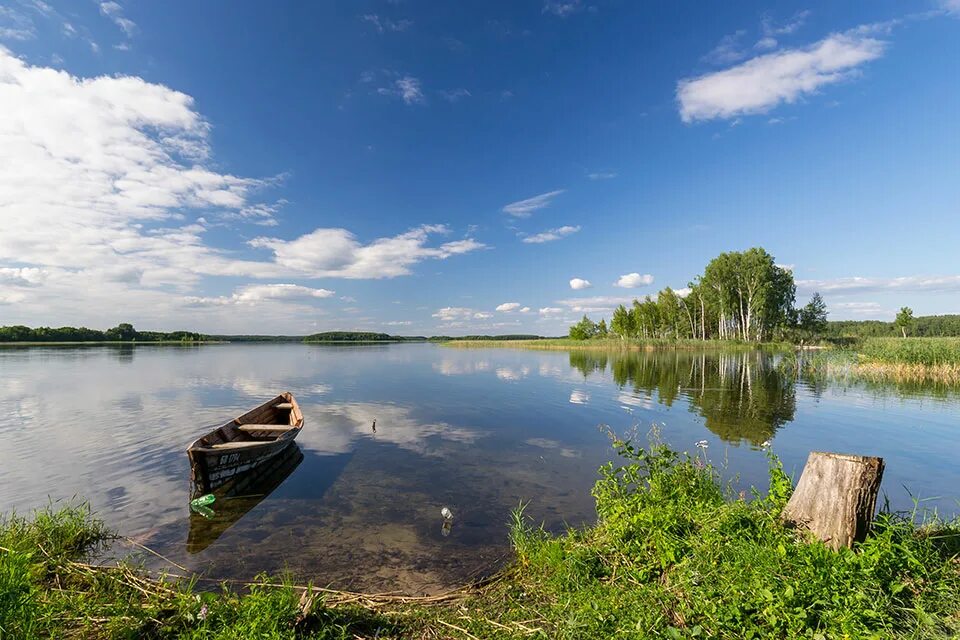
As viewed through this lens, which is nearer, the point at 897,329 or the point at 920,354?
the point at 920,354

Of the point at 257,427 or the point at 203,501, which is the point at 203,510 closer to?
the point at 203,501

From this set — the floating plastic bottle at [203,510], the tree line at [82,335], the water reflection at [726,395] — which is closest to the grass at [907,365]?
the water reflection at [726,395]

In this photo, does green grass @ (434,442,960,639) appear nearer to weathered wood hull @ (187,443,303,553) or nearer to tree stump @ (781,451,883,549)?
tree stump @ (781,451,883,549)

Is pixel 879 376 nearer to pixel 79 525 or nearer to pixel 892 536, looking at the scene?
Answer: pixel 892 536

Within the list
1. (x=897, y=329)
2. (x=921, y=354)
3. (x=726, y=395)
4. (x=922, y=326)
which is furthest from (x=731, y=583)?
(x=922, y=326)

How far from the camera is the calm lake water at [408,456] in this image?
277 inches

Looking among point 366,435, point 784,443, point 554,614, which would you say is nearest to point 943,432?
point 784,443

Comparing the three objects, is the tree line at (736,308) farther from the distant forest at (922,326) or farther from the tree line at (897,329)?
the distant forest at (922,326)

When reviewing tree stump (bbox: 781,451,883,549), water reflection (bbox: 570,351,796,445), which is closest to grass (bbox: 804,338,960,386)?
water reflection (bbox: 570,351,796,445)

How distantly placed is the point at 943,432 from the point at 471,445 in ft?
53.8

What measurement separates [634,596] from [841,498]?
2.32 m

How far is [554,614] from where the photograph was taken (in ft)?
13.2

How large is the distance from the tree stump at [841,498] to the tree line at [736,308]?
77582mm

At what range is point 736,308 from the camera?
75.0 m
